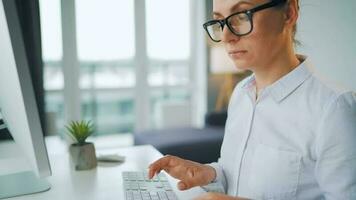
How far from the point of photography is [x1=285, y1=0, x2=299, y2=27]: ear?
95 centimetres

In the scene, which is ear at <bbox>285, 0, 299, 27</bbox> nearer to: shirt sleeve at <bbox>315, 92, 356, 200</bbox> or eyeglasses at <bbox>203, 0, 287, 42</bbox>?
eyeglasses at <bbox>203, 0, 287, 42</bbox>

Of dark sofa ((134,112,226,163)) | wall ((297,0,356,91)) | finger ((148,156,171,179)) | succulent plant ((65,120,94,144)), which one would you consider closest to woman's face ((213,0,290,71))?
finger ((148,156,171,179))

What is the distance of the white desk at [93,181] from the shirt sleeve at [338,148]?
1.13 ft

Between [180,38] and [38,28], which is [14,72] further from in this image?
[180,38]

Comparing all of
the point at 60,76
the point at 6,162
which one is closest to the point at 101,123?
the point at 60,76

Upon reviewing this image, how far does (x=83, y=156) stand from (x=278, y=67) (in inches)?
28.7

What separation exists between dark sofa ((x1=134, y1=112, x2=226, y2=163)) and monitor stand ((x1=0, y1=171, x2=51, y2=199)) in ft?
5.95

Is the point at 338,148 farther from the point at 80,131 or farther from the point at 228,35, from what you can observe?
the point at 80,131

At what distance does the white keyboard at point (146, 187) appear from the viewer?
0.87 metres

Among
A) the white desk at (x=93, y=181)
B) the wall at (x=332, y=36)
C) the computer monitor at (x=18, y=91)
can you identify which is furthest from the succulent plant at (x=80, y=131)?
the wall at (x=332, y=36)

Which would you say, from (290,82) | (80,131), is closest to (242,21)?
(290,82)

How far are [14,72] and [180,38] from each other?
160 inches

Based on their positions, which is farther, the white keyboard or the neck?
the neck

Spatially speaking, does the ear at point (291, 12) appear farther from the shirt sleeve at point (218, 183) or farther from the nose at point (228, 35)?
the shirt sleeve at point (218, 183)
